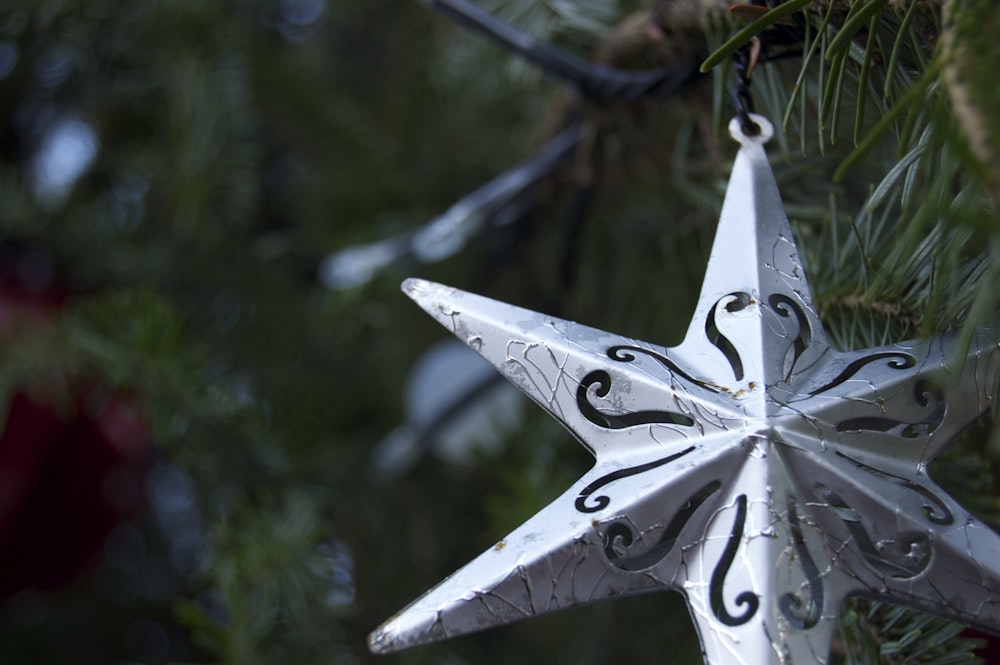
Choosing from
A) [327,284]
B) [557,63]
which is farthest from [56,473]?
[557,63]

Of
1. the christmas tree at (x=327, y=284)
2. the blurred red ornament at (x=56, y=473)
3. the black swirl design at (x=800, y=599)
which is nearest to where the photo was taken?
the black swirl design at (x=800, y=599)

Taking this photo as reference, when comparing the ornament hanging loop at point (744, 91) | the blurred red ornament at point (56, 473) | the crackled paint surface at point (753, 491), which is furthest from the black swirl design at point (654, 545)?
the blurred red ornament at point (56, 473)

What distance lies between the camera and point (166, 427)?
13.8 inches

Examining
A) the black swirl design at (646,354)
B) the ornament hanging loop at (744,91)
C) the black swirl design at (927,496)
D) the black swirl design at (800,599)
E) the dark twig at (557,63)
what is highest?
the ornament hanging loop at (744,91)

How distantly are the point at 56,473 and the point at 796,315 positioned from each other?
0.37 meters

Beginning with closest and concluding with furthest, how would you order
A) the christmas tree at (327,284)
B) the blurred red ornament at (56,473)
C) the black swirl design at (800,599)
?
the black swirl design at (800,599) < the christmas tree at (327,284) < the blurred red ornament at (56,473)

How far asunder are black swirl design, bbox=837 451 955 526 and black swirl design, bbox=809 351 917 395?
17 mm

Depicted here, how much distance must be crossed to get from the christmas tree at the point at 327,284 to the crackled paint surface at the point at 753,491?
0.10ft

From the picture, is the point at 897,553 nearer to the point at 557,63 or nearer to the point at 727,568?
the point at 727,568

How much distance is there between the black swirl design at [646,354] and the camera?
8.8 inches

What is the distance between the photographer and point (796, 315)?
0.23m

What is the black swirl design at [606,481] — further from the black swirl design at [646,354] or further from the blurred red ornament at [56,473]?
the blurred red ornament at [56,473]

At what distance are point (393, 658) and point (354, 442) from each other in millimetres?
114

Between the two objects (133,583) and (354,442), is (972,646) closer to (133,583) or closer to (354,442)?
(354,442)
